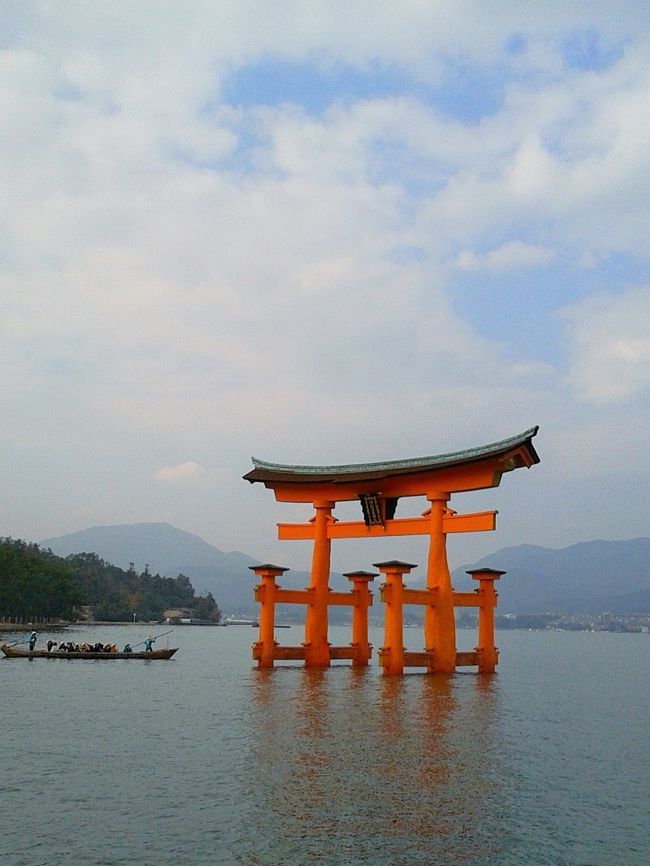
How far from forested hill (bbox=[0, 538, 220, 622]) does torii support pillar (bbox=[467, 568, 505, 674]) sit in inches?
2349

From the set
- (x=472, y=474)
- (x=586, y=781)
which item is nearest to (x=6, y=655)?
(x=472, y=474)

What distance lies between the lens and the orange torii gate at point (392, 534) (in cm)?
3056

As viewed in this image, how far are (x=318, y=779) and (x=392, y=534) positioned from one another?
19.8 metres

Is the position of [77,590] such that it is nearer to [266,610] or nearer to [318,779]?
[266,610]

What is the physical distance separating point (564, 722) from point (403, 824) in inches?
547

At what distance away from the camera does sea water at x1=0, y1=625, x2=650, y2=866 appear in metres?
10.9

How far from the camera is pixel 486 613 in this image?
3481 centimetres

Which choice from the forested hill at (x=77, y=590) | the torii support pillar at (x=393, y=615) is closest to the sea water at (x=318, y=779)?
the torii support pillar at (x=393, y=615)

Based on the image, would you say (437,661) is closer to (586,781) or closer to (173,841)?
(586,781)

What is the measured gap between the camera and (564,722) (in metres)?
24.1

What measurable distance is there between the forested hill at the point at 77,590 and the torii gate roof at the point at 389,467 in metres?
55.7

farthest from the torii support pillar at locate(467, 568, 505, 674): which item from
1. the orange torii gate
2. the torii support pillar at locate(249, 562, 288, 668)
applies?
the torii support pillar at locate(249, 562, 288, 668)

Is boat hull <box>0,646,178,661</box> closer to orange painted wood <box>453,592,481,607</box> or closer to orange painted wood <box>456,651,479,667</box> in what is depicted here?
orange painted wood <box>456,651,479,667</box>

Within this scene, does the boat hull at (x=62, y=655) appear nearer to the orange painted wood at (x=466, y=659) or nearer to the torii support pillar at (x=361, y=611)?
the torii support pillar at (x=361, y=611)
